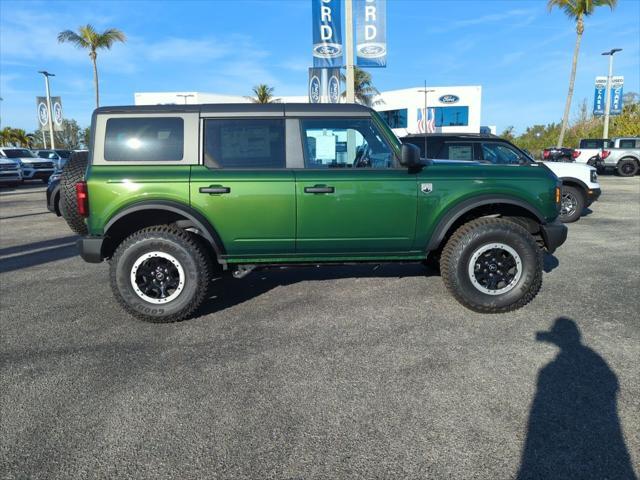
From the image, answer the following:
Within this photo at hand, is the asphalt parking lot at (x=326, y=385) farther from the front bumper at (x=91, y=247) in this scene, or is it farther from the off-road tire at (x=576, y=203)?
the off-road tire at (x=576, y=203)

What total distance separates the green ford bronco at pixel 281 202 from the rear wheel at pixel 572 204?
5907 millimetres

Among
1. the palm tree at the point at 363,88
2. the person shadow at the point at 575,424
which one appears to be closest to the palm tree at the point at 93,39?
the palm tree at the point at 363,88

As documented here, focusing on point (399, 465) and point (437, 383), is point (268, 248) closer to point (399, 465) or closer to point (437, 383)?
point (437, 383)

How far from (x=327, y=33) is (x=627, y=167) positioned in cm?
1858

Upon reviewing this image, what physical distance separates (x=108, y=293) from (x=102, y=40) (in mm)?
30712

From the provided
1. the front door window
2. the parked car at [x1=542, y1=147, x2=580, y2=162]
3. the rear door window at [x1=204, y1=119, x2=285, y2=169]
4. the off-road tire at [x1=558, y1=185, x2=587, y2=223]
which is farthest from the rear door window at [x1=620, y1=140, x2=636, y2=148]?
the rear door window at [x1=204, y1=119, x2=285, y2=169]

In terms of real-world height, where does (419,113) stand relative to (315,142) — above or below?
above

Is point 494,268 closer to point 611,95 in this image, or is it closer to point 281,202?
point 281,202

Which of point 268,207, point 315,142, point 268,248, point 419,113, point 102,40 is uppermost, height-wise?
point 102,40

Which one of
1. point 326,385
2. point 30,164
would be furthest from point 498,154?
point 30,164

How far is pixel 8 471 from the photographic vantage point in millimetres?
2170

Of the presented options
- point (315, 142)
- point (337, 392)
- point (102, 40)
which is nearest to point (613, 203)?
point (315, 142)

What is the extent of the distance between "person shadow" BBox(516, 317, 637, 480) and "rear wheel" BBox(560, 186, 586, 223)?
23.1ft

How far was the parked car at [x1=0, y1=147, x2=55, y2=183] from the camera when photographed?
868 inches
